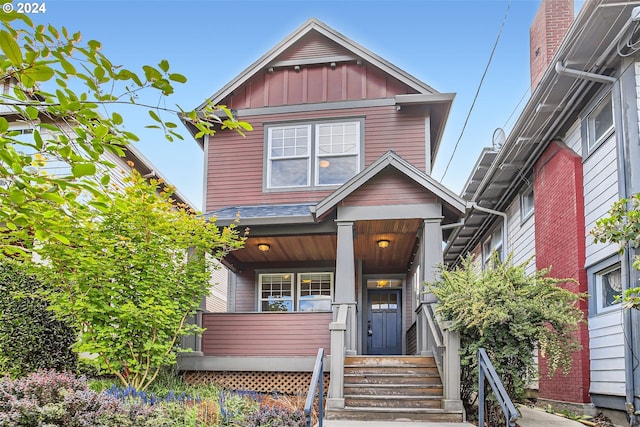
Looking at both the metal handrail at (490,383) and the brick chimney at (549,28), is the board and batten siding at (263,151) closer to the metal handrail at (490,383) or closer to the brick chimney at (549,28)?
the brick chimney at (549,28)

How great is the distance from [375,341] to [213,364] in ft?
17.4

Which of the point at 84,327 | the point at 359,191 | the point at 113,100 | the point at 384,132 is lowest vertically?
the point at 84,327

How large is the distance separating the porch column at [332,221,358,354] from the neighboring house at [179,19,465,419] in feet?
0.07

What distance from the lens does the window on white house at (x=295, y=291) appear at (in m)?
13.1

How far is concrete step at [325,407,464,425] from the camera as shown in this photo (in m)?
7.49

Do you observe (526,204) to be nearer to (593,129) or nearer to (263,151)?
(593,129)

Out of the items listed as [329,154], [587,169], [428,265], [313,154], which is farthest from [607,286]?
[313,154]

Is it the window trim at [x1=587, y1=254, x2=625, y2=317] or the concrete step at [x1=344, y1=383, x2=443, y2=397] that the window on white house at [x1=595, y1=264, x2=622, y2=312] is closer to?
the window trim at [x1=587, y1=254, x2=625, y2=317]

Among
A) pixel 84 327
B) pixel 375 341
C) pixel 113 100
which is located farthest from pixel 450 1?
pixel 113 100

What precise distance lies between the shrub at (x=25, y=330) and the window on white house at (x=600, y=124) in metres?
9.26

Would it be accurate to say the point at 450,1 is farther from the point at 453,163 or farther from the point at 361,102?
the point at 453,163

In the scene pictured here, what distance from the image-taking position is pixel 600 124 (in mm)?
8922

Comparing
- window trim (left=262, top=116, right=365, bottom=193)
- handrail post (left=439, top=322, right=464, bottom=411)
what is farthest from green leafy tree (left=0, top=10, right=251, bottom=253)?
window trim (left=262, top=116, right=365, bottom=193)

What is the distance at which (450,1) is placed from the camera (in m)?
14.7
